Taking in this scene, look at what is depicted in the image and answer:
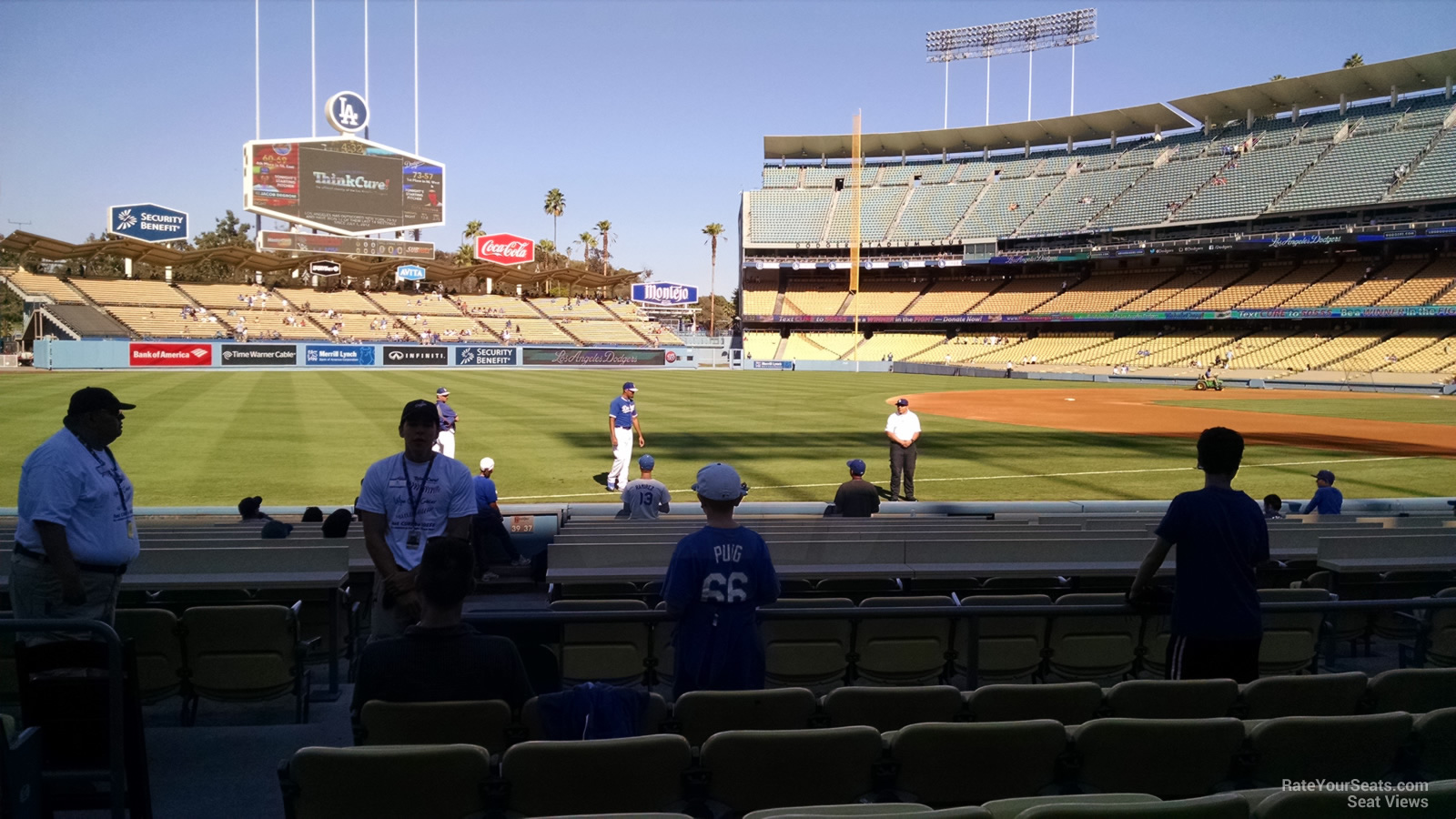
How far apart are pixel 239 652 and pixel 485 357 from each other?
6020 centimetres

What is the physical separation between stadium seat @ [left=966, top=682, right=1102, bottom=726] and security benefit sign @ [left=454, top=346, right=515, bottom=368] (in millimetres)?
60945

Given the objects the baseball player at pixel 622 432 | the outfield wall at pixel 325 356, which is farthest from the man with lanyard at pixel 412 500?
the outfield wall at pixel 325 356

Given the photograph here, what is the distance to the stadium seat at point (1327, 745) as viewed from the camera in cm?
379

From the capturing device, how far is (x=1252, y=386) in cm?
5294

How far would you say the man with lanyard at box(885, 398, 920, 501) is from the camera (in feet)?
51.7

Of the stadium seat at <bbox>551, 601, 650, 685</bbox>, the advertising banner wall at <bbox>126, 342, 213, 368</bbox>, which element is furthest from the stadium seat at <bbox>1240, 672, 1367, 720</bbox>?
the advertising banner wall at <bbox>126, 342, 213, 368</bbox>

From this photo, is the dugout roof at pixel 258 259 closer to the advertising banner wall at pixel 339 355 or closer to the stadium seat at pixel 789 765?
the advertising banner wall at pixel 339 355

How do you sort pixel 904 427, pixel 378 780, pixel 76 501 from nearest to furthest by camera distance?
1. pixel 378 780
2. pixel 76 501
3. pixel 904 427

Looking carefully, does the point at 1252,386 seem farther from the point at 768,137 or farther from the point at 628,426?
the point at 768,137

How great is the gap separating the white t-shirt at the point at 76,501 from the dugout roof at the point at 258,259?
66.8 metres

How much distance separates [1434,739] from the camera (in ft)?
12.9

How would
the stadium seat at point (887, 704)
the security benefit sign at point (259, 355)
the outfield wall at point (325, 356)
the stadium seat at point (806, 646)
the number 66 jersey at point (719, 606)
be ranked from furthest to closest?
the security benefit sign at point (259, 355)
the outfield wall at point (325, 356)
the stadium seat at point (806, 646)
the number 66 jersey at point (719, 606)
the stadium seat at point (887, 704)

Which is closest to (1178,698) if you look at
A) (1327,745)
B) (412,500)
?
(1327,745)

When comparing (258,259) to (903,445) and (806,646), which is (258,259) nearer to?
(903,445)
